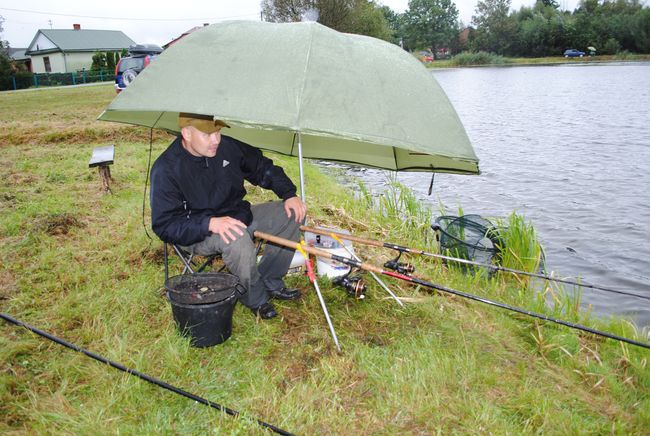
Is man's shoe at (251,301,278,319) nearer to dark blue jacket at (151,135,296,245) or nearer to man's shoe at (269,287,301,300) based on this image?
man's shoe at (269,287,301,300)

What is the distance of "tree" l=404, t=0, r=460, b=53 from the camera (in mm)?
105750

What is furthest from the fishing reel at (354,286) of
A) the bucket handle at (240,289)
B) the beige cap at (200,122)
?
the beige cap at (200,122)

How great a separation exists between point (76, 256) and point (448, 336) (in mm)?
3207

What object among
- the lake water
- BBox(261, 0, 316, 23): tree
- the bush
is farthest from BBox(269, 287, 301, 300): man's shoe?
the bush

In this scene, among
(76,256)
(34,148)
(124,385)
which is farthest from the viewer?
(34,148)

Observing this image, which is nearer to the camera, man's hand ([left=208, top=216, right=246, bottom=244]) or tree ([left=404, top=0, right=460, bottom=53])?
man's hand ([left=208, top=216, right=246, bottom=244])

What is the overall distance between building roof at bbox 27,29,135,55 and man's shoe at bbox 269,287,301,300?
58.5m

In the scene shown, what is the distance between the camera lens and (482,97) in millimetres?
24188

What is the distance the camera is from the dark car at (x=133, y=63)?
47.1 feet

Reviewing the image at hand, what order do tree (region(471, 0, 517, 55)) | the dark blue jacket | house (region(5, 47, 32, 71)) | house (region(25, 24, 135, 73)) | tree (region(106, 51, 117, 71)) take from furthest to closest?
tree (region(471, 0, 517, 55)) < house (region(5, 47, 32, 71)) < house (region(25, 24, 135, 73)) < tree (region(106, 51, 117, 71)) < the dark blue jacket

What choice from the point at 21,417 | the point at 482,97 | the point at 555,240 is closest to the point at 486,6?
the point at 482,97

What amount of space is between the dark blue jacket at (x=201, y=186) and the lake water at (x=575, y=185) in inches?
152

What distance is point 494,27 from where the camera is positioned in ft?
273

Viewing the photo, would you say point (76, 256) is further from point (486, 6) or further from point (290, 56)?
point (486, 6)
